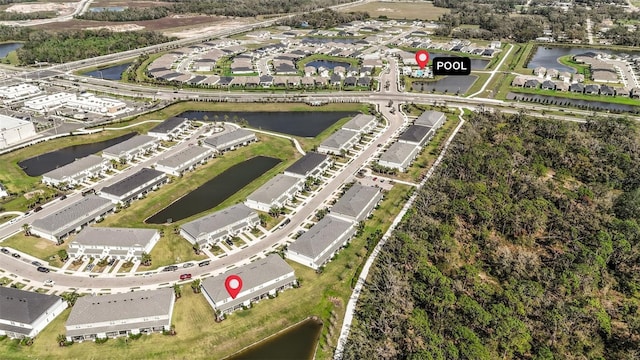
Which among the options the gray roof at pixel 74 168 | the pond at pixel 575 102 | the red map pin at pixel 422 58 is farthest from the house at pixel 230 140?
the pond at pixel 575 102

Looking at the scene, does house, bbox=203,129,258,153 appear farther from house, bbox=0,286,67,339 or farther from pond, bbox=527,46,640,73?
pond, bbox=527,46,640,73

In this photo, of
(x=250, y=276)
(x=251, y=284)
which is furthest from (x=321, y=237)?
(x=251, y=284)

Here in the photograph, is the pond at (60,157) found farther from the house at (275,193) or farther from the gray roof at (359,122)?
the gray roof at (359,122)

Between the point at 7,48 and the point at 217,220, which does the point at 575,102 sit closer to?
the point at 217,220

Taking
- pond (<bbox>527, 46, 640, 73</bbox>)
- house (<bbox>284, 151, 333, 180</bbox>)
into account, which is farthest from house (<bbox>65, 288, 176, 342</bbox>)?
pond (<bbox>527, 46, 640, 73</bbox>)

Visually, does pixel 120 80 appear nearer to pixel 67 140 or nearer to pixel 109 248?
pixel 67 140

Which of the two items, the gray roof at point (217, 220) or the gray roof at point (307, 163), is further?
Answer: the gray roof at point (307, 163)

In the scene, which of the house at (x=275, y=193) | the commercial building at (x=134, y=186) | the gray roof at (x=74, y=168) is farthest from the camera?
the gray roof at (x=74, y=168)

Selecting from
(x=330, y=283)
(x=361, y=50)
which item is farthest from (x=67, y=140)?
(x=361, y=50)
